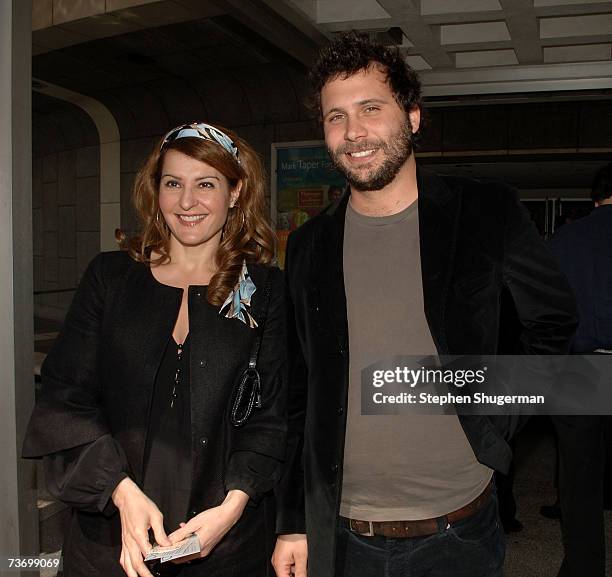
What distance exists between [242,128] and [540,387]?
8886mm

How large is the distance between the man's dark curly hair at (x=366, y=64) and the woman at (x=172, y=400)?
0.35 meters

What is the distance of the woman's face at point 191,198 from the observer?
5.99 ft

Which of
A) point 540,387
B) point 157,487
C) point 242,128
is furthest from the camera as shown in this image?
point 242,128

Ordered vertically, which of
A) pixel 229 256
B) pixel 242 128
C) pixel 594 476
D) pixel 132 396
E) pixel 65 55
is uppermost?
pixel 65 55

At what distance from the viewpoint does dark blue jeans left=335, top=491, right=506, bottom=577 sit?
1697mm

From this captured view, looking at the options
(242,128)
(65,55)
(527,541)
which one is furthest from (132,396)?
(242,128)

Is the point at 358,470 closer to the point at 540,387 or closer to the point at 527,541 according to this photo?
Answer: the point at 540,387

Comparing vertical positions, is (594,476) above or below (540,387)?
below

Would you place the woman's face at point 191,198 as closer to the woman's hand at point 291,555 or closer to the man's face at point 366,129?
the man's face at point 366,129

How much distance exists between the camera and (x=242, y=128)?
10.2m

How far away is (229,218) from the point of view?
1.98m

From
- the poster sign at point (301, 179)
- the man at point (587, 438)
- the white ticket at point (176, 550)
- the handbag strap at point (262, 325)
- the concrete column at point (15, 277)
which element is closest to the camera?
the white ticket at point (176, 550)

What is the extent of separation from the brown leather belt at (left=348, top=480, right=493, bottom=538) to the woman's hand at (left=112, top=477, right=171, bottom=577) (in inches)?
19.4

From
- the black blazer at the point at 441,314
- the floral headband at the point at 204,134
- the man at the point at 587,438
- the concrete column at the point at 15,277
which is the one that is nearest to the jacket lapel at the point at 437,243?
the black blazer at the point at 441,314
